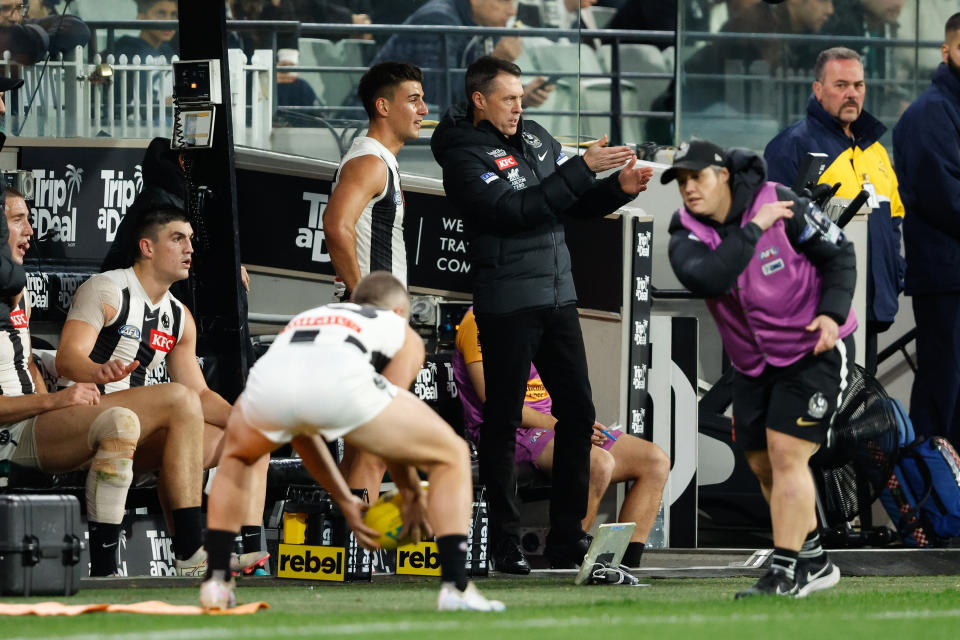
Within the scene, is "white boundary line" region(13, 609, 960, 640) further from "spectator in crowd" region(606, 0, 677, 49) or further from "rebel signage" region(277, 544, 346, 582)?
"spectator in crowd" region(606, 0, 677, 49)

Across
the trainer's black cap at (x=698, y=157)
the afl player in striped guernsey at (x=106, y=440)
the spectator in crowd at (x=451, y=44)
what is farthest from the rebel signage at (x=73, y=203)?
the trainer's black cap at (x=698, y=157)

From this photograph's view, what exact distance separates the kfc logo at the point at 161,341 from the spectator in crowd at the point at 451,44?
2.09 meters

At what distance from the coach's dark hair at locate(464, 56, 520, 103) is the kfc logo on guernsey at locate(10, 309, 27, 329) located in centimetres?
211

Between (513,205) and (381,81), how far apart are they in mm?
870

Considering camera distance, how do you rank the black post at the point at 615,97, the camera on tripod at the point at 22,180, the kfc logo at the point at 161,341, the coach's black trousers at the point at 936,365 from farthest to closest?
the black post at the point at 615,97, the coach's black trousers at the point at 936,365, the camera on tripod at the point at 22,180, the kfc logo at the point at 161,341

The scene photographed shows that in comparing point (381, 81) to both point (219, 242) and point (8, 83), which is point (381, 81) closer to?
point (219, 242)

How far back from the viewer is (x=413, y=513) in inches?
215

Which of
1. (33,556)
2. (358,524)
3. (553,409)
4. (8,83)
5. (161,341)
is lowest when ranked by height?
(33,556)

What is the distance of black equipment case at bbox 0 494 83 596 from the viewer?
5930mm

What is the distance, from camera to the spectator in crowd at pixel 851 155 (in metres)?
8.77

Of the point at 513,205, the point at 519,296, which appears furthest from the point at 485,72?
the point at 519,296

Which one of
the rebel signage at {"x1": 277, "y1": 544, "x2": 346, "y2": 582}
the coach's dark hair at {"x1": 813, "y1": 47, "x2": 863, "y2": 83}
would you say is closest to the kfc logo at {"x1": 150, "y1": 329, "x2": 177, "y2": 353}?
the rebel signage at {"x1": 277, "y1": 544, "x2": 346, "y2": 582}

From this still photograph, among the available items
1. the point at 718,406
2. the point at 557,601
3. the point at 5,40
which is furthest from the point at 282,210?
the point at 557,601

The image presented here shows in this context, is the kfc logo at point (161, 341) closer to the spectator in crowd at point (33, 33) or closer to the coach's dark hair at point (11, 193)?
the coach's dark hair at point (11, 193)
